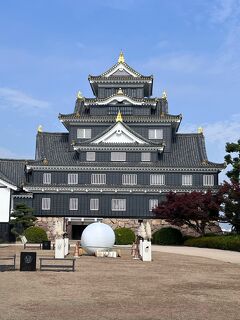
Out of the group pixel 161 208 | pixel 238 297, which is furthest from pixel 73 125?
pixel 238 297

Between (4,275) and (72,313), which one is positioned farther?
(4,275)

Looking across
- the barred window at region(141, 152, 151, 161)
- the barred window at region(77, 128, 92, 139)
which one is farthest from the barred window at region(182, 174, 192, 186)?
the barred window at region(77, 128, 92, 139)

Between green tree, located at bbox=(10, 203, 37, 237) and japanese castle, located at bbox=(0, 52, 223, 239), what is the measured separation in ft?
8.15

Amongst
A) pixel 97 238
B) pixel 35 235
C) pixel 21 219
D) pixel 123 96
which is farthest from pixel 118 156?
pixel 97 238

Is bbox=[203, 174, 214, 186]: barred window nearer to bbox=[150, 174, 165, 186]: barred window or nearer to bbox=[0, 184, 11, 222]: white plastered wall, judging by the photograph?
bbox=[150, 174, 165, 186]: barred window

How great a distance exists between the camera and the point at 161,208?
51156 mm

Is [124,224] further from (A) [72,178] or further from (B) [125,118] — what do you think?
(B) [125,118]

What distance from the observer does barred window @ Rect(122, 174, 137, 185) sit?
61500 millimetres

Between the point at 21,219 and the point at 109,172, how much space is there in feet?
40.3

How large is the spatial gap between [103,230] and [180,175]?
30819 millimetres

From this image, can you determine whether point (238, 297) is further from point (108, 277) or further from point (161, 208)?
point (161, 208)

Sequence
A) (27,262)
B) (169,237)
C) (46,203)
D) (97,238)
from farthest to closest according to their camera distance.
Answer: (46,203) < (169,237) < (97,238) < (27,262)

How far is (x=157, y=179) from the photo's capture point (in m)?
61.8

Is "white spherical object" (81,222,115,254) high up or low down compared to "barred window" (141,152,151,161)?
down
